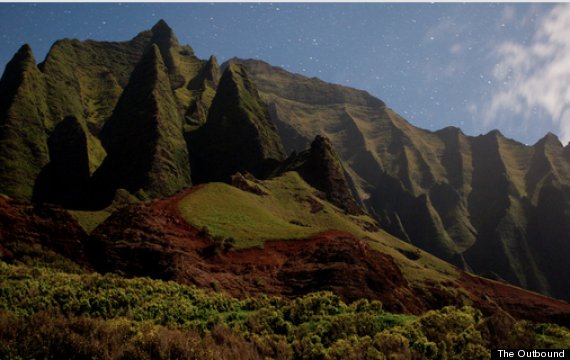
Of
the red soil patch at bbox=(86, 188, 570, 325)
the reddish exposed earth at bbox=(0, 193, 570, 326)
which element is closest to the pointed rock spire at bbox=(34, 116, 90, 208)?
the reddish exposed earth at bbox=(0, 193, 570, 326)

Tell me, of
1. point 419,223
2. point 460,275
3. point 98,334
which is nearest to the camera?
point 98,334

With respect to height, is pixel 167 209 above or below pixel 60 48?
below

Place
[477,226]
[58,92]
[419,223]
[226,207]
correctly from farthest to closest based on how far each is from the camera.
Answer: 1. [477,226]
2. [419,223]
3. [58,92]
4. [226,207]

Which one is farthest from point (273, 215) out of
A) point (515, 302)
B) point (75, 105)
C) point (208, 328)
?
point (75, 105)

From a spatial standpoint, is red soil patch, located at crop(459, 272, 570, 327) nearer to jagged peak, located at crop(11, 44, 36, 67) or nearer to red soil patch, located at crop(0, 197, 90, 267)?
red soil patch, located at crop(0, 197, 90, 267)

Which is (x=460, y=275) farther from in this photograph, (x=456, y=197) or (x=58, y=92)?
(x=456, y=197)

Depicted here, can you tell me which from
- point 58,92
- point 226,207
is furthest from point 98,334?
point 58,92

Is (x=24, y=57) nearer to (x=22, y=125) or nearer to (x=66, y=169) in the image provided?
(x=22, y=125)

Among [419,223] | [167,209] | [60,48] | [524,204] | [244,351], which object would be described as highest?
[60,48]
